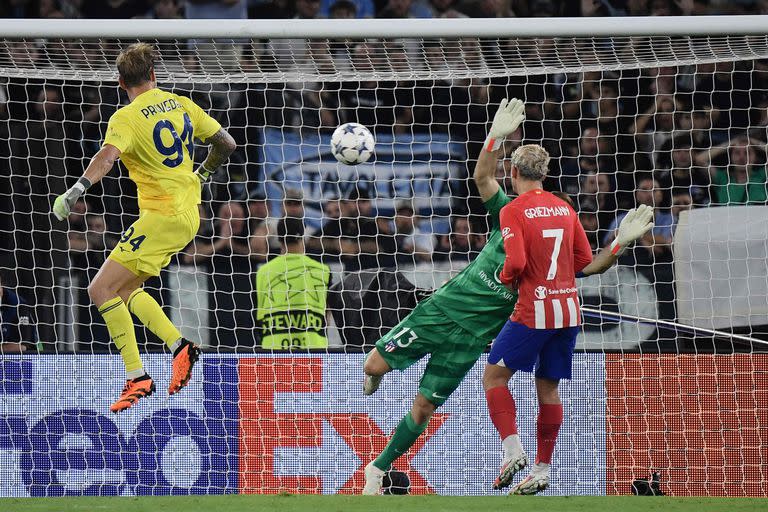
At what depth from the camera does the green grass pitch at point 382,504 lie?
20.5ft

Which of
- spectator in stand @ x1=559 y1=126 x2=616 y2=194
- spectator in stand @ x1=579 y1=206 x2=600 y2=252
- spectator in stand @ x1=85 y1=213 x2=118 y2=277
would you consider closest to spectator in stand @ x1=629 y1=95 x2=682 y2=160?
spectator in stand @ x1=559 y1=126 x2=616 y2=194

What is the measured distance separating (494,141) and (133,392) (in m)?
2.57

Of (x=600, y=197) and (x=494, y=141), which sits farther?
(x=600, y=197)

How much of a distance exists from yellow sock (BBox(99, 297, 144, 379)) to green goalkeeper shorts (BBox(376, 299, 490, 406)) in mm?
1514

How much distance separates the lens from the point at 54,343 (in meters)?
8.81

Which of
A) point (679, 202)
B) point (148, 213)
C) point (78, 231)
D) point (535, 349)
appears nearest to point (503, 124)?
point (535, 349)

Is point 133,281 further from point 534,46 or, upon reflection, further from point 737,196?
point 737,196

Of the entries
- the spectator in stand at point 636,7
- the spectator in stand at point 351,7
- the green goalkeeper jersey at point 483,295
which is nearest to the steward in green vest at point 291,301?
the green goalkeeper jersey at point 483,295

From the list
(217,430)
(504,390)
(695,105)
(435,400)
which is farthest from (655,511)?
(695,105)

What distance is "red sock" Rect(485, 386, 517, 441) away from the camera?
663 centimetres

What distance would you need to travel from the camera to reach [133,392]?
6625 millimetres

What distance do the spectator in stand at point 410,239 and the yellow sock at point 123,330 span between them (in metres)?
2.91

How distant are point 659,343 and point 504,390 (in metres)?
2.44

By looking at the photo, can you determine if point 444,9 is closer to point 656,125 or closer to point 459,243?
point 656,125
